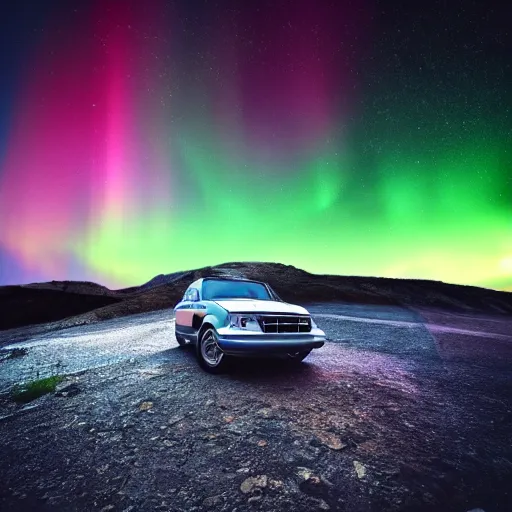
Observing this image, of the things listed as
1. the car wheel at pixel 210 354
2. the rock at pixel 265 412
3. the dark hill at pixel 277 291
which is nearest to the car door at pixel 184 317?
the car wheel at pixel 210 354

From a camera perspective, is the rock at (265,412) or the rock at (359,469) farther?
the rock at (265,412)

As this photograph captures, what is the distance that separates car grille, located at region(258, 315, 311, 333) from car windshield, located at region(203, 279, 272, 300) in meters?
1.40

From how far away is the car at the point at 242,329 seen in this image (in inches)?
195

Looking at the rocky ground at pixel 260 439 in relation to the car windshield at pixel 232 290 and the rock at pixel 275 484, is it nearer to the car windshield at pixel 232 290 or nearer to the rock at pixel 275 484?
the rock at pixel 275 484

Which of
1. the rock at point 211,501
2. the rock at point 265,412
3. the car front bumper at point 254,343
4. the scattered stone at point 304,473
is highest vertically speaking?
the car front bumper at point 254,343

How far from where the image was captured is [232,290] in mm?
6777

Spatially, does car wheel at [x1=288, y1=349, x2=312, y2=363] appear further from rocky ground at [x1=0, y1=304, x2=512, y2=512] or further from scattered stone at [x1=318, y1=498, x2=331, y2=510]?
scattered stone at [x1=318, y1=498, x2=331, y2=510]

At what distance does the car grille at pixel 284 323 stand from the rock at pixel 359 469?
2.33 m

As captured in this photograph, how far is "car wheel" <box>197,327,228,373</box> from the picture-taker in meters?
5.46

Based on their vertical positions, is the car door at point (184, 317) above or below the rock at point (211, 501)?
above

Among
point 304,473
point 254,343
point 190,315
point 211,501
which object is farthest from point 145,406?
point 190,315

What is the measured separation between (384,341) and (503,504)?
744 cm

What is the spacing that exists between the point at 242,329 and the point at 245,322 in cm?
13

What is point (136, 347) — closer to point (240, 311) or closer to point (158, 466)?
point (240, 311)
